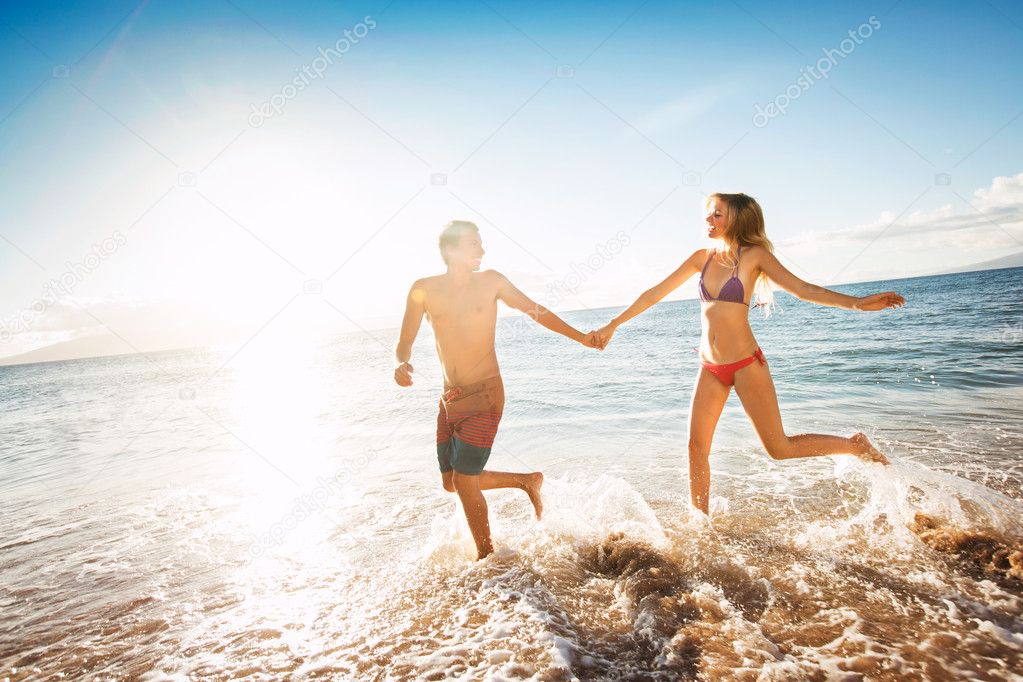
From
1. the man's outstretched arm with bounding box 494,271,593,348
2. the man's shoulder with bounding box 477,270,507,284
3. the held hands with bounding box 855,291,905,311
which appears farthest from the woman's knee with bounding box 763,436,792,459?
the man's shoulder with bounding box 477,270,507,284

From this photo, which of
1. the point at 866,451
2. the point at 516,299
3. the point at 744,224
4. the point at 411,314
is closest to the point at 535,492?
the point at 516,299

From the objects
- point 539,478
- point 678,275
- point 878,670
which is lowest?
point 878,670

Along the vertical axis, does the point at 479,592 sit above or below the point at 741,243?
below

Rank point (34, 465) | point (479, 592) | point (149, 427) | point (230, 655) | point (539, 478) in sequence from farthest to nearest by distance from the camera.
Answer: point (149, 427), point (34, 465), point (539, 478), point (479, 592), point (230, 655)

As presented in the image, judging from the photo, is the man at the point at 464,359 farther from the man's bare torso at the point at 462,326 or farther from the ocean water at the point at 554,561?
the ocean water at the point at 554,561

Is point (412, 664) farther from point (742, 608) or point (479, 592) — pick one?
point (742, 608)

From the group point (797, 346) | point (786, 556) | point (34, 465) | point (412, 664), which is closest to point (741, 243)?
point (786, 556)

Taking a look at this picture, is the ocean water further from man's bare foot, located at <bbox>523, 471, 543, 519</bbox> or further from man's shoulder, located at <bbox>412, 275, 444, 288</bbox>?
man's shoulder, located at <bbox>412, 275, 444, 288</bbox>

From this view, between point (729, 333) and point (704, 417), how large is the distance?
0.70 metres

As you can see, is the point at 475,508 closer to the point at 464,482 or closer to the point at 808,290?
the point at 464,482

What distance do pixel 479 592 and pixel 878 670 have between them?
2.30 m

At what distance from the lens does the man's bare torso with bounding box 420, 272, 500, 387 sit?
13.2ft

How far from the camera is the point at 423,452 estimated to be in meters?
8.08

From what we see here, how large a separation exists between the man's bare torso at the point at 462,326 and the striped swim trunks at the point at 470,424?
0.32ft
